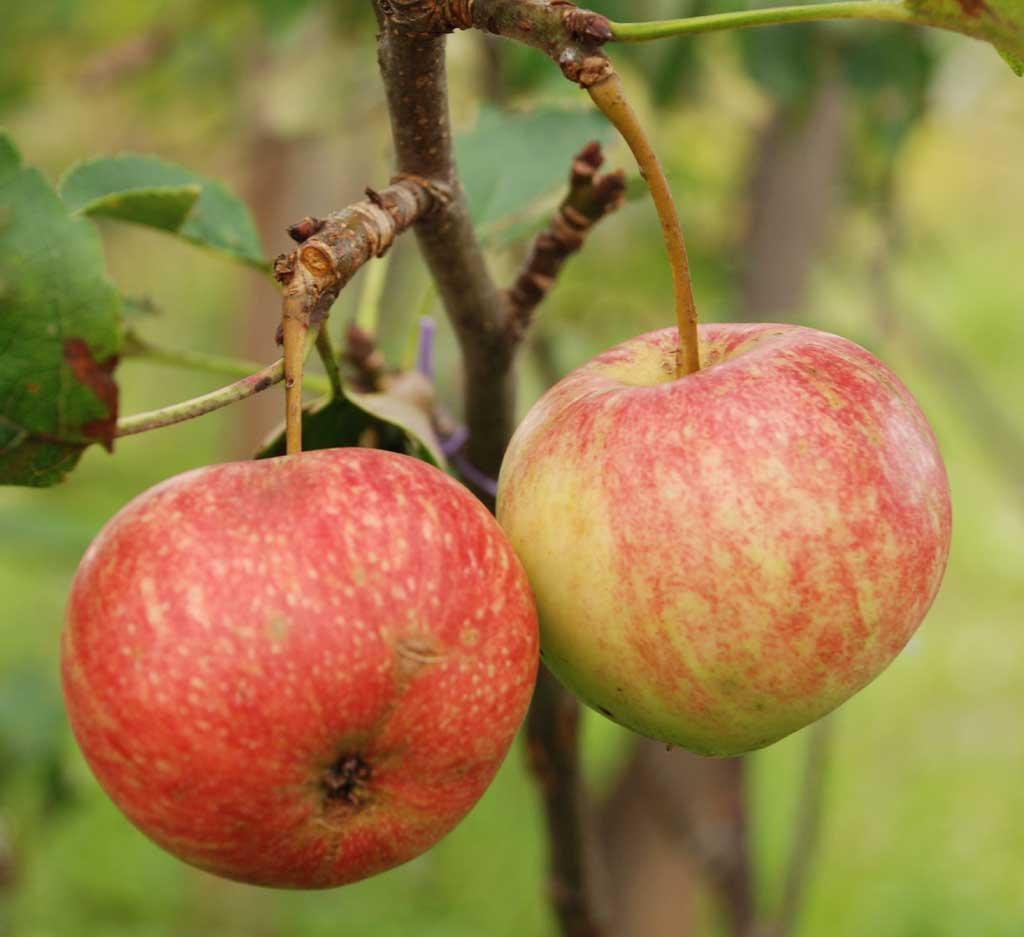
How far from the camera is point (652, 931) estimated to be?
2623 millimetres

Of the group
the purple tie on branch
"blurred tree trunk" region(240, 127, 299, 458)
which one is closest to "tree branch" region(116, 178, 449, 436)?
the purple tie on branch

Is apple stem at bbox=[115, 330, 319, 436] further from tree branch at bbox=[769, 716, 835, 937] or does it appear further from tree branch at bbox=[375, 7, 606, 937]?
tree branch at bbox=[769, 716, 835, 937]

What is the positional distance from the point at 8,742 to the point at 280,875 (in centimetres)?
137

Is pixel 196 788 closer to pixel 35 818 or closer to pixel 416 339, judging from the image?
pixel 416 339

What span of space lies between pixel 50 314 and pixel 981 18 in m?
0.54

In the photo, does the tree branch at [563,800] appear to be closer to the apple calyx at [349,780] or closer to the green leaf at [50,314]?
the apple calyx at [349,780]

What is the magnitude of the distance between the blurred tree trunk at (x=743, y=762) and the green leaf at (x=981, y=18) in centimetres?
134

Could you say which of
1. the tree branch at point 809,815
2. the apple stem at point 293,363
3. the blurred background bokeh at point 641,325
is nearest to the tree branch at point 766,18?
the apple stem at point 293,363

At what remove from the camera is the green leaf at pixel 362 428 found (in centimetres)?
92

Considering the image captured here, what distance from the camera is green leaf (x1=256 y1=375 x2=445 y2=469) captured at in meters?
0.92

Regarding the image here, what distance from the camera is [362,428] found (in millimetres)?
979

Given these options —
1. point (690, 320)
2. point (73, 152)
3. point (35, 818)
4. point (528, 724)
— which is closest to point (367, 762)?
point (690, 320)

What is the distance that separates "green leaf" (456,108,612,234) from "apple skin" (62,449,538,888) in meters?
0.58

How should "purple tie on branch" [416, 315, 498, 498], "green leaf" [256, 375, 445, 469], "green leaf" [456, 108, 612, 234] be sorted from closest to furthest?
"green leaf" [256, 375, 445, 469]
"purple tie on branch" [416, 315, 498, 498]
"green leaf" [456, 108, 612, 234]
